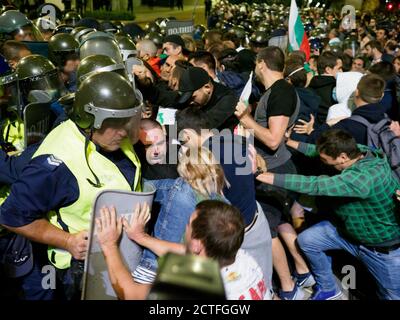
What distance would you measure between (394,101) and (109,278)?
4775 millimetres

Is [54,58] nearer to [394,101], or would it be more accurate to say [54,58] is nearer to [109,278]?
[109,278]

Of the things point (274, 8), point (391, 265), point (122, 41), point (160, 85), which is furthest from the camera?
point (274, 8)

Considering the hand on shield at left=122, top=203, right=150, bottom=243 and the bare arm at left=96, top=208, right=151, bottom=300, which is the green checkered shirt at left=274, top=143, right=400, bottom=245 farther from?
the bare arm at left=96, top=208, right=151, bottom=300

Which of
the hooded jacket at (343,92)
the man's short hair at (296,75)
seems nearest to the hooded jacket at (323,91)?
the hooded jacket at (343,92)

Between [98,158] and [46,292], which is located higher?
[98,158]

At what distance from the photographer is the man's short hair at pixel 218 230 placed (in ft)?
6.43

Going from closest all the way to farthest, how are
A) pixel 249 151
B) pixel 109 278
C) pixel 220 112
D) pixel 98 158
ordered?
1. pixel 109 278
2. pixel 98 158
3. pixel 249 151
4. pixel 220 112

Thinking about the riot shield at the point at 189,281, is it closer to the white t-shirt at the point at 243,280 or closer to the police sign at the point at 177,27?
the white t-shirt at the point at 243,280

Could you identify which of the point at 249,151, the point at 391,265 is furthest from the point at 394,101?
the point at 249,151

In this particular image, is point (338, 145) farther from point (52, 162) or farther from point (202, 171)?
point (52, 162)

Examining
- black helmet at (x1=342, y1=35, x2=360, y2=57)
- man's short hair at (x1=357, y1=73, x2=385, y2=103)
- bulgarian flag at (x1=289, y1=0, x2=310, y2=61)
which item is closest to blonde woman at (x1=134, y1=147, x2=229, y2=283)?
man's short hair at (x1=357, y1=73, x2=385, y2=103)

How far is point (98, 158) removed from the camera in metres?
2.37

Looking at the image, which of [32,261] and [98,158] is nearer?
[98,158]
